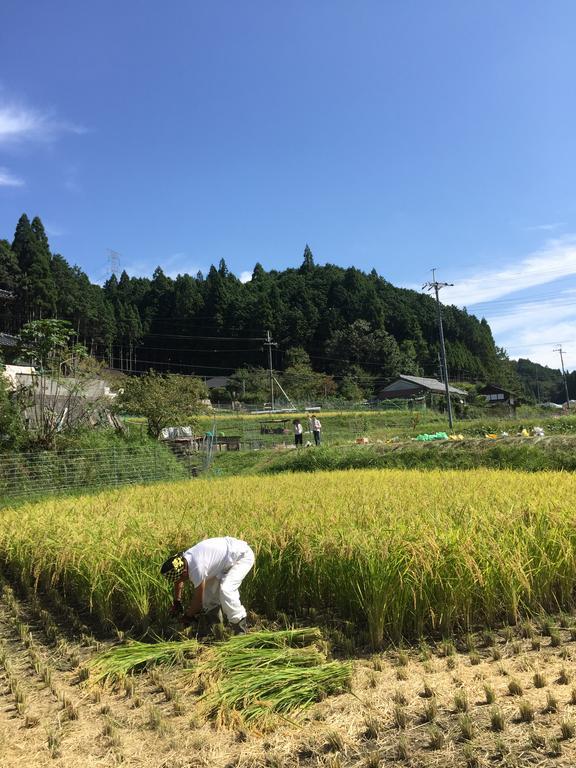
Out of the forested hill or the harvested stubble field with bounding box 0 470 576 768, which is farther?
the forested hill

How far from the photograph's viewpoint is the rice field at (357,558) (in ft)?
12.2

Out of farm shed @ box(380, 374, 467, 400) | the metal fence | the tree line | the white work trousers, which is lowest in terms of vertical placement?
the white work trousers

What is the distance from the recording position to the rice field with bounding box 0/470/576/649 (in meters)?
3.73

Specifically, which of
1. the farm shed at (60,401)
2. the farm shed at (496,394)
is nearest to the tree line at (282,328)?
the farm shed at (496,394)

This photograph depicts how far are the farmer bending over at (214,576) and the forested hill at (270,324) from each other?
54038 mm

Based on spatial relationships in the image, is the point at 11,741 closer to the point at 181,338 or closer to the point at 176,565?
Answer: the point at 176,565

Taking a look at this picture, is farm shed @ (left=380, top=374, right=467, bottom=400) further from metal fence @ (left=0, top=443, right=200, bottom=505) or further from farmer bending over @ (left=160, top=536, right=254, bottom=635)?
farmer bending over @ (left=160, top=536, right=254, bottom=635)

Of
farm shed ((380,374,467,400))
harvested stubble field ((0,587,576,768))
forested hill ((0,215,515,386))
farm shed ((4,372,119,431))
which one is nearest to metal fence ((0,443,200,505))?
farm shed ((4,372,119,431))

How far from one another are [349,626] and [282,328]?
69.8 m

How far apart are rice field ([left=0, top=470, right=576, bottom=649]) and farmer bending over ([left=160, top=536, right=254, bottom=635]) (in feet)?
1.05

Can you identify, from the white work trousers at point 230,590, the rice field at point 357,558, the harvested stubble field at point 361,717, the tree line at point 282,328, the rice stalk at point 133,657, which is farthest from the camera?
the tree line at point 282,328

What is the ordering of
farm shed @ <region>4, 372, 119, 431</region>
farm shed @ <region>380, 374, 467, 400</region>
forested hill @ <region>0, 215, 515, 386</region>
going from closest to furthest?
farm shed @ <region>4, 372, 119, 431</region>
farm shed @ <region>380, 374, 467, 400</region>
forested hill @ <region>0, 215, 515, 386</region>

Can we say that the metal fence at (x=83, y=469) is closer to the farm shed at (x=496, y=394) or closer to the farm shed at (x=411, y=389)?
the farm shed at (x=411, y=389)

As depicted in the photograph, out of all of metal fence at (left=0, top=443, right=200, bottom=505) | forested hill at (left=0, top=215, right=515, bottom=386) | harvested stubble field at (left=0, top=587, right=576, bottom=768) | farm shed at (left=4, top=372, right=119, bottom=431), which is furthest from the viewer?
forested hill at (left=0, top=215, right=515, bottom=386)
